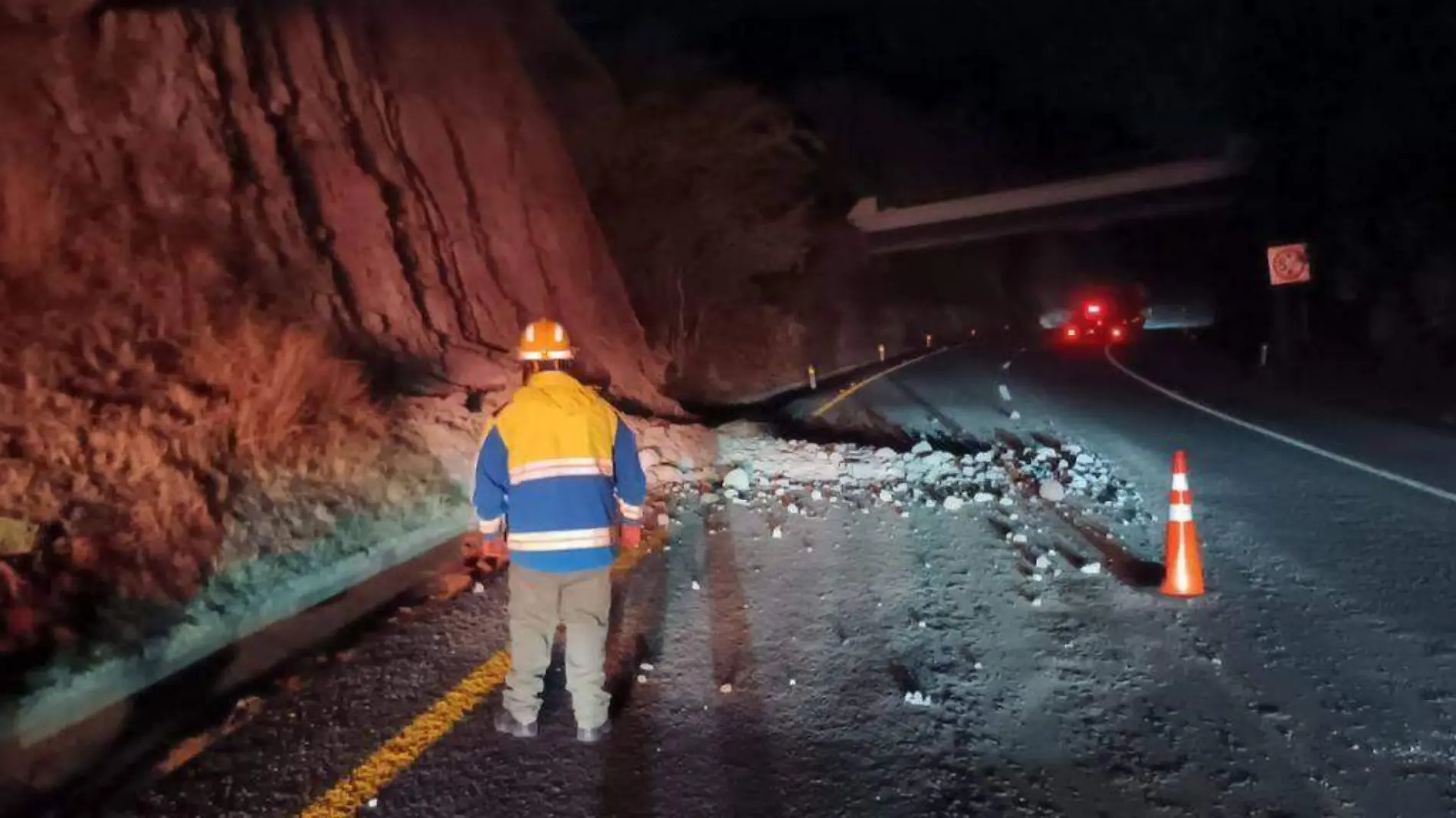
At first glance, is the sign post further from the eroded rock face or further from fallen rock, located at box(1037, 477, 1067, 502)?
fallen rock, located at box(1037, 477, 1067, 502)

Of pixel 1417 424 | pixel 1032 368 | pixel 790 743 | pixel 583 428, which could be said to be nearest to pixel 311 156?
pixel 583 428

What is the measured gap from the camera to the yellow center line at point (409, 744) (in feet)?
17.0

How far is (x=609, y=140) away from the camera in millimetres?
29797

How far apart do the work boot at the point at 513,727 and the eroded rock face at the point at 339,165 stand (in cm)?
640

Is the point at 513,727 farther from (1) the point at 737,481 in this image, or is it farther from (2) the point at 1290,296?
(2) the point at 1290,296

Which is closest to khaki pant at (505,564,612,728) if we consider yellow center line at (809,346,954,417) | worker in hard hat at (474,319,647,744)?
worker in hard hat at (474,319,647,744)

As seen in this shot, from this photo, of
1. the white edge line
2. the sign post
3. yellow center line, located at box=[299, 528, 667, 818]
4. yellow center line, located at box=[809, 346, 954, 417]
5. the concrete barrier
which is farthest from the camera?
the sign post

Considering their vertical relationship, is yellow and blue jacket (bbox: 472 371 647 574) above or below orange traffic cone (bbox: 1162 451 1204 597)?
above

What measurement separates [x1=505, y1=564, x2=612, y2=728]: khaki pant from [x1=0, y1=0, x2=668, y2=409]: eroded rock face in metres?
6.34

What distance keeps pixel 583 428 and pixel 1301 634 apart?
4378 mm

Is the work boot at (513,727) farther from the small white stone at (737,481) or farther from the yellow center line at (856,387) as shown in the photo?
the yellow center line at (856,387)

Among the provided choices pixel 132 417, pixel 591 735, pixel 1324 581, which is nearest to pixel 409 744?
pixel 591 735

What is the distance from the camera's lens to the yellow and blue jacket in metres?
5.77

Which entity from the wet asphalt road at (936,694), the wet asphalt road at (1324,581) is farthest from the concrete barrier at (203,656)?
the wet asphalt road at (1324,581)
